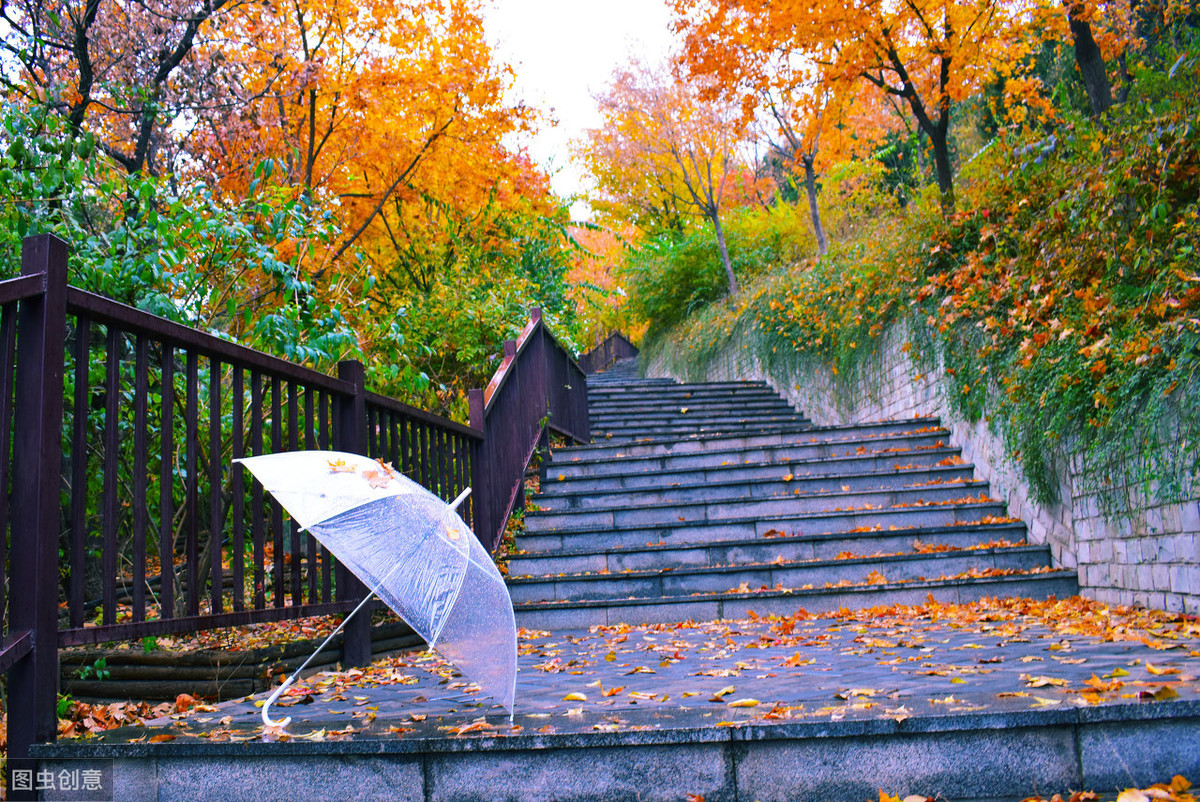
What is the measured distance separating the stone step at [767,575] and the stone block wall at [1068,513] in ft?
1.16

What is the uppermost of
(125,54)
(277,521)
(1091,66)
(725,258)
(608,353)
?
(608,353)

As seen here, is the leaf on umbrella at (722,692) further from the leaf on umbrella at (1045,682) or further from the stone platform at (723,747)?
the leaf on umbrella at (1045,682)

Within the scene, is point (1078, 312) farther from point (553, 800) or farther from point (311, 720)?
point (311, 720)

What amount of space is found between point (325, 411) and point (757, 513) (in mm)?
3924

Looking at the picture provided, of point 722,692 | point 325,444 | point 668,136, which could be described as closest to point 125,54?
point 325,444

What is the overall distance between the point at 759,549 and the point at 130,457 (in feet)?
13.3

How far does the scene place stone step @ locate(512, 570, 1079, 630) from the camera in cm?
502

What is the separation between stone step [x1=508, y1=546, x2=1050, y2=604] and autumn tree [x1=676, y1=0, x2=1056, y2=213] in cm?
361

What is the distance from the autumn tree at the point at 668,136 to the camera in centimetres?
1647

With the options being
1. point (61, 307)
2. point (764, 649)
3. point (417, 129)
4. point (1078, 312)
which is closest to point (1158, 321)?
point (1078, 312)

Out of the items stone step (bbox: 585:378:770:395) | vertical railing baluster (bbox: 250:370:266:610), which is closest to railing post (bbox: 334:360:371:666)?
vertical railing baluster (bbox: 250:370:266:610)

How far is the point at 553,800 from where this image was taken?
222 cm

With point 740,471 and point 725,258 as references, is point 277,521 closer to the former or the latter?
point 740,471

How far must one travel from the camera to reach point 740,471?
7320 mm
